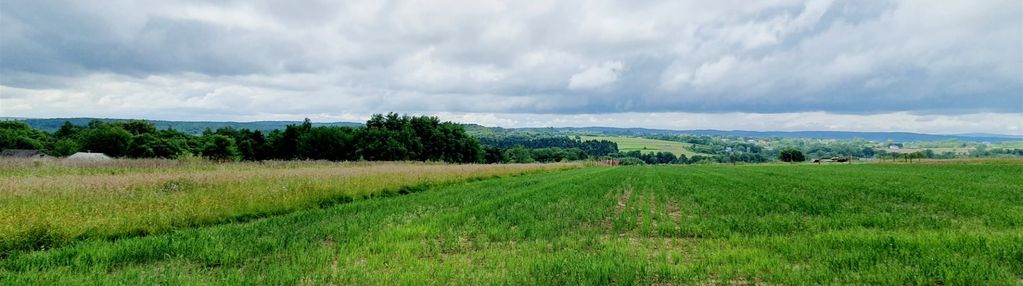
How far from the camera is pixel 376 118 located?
296 ft

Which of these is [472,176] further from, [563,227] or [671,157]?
[671,157]

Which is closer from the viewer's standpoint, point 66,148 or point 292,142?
point 292,142

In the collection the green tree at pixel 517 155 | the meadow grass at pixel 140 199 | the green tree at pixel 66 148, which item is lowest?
the green tree at pixel 517 155

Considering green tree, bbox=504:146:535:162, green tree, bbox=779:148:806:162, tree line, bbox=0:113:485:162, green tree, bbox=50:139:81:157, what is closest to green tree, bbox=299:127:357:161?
tree line, bbox=0:113:485:162

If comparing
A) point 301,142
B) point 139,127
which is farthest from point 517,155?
point 139,127

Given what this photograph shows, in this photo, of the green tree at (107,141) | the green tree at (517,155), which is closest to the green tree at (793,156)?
the green tree at (517,155)

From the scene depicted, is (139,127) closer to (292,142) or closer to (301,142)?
(292,142)

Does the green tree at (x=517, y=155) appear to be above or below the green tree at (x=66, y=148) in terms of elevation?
below

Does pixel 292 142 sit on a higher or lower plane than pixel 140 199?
lower

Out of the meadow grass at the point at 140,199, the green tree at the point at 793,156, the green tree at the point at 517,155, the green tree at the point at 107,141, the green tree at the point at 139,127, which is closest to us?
the meadow grass at the point at 140,199

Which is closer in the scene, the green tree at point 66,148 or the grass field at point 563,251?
the grass field at point 563,251

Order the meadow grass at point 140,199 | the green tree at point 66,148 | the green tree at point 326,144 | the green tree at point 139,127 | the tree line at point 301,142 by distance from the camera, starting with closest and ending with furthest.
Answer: the meadow grass at point 140,199, the tree line at point 301,142, the green tree at point 326,144, the green tree at point 66,148, the green tree at point 139,127

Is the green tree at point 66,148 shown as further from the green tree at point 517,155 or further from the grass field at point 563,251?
the grass field at point 563,251

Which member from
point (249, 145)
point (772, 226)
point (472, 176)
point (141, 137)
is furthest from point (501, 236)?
point (141, 137)
